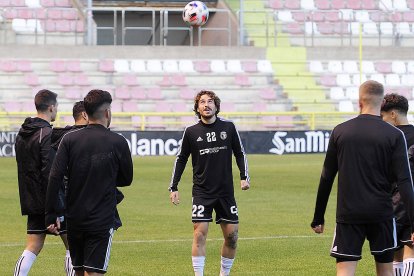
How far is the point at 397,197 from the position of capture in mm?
9164

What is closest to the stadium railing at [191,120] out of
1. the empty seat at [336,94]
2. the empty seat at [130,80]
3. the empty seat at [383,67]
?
the empty seat at [336,94]

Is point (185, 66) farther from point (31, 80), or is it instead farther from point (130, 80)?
point (31, 80)

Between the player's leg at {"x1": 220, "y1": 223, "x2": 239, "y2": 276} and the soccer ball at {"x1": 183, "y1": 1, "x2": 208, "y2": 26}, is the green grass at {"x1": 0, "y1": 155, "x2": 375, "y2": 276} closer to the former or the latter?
the player's leg at {"x1": 220, "y1": 223, "x2": 239, "y2": 276}

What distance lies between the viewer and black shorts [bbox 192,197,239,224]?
10.8 m

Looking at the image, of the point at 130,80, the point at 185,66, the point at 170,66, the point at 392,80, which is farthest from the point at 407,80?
the point at 130,80

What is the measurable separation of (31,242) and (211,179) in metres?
2.05

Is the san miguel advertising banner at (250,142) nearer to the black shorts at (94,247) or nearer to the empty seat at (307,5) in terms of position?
the empty seat at (307,5)

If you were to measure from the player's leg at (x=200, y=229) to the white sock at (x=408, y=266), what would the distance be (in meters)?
2.29

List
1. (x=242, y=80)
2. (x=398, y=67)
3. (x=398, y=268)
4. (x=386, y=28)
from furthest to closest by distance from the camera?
1. (x=386, y=28)
2. (x=398, y=67)
3. (x=242, y=80)
4. (x=398, y=268)

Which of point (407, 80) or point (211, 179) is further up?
point (407, 80)

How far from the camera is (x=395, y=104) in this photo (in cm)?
906

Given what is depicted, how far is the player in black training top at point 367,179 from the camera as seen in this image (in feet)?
26.2

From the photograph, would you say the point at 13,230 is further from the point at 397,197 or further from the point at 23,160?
the point at 397,197

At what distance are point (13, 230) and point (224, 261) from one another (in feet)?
18.6
